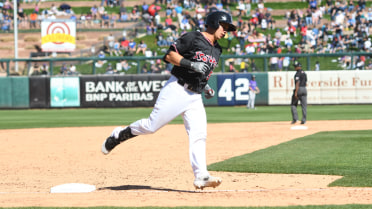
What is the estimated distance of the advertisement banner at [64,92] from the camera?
30469 mm

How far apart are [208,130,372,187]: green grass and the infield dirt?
1.24 ft

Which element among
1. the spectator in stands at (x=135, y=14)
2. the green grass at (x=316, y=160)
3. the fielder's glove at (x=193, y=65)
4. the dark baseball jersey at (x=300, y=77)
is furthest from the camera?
the spectator in stands at (x=135, y=14)

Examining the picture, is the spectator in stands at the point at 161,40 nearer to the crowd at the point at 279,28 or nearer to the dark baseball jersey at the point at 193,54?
the crowd at the point at 279,28

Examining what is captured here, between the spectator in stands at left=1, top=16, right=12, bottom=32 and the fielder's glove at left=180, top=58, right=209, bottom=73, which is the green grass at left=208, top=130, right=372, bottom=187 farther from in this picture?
the spectator in stands at left=1, top=16, right=12, bottom=32

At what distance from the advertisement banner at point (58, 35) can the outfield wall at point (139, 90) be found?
203 inches

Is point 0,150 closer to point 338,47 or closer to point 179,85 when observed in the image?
point 179,85

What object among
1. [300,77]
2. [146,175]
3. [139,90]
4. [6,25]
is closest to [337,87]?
[139,90]

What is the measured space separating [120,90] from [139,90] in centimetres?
95

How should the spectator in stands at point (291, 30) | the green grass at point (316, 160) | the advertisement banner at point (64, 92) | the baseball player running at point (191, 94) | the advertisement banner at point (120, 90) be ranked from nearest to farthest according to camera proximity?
the baseball player running at point (191, 94), the green grass at point (316, 160), the advertisement banner at point (120, 90), the advertisement banner at point (64, 92), the spectator in stands at point (291, 30)

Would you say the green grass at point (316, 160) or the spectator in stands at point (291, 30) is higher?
the spectator in stands at point (291, 30)

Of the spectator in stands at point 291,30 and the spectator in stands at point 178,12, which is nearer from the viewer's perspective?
the spectator in stands at point 291,30

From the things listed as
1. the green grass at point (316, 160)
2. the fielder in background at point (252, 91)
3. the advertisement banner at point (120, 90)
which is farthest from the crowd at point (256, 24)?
the green grass at point (316, 160)

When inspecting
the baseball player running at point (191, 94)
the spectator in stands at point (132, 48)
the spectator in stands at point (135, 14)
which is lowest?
the baseball player running at point (191, 94)

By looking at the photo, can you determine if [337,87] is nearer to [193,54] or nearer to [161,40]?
[161,40]
